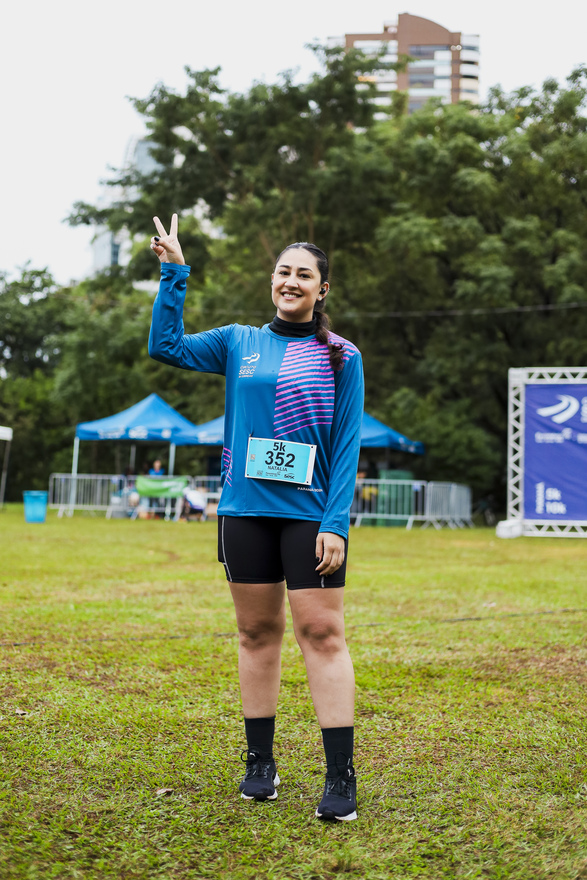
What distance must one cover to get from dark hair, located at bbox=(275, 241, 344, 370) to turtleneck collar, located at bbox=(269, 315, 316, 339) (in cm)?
3

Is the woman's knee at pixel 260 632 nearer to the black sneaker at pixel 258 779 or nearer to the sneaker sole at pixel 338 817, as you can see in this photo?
the black sneaker at pixel 258 779

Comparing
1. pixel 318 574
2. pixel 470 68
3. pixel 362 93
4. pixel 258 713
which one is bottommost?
pixel 258 713

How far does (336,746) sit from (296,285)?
4.91 feet

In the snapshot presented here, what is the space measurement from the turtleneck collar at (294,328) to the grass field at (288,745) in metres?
1.53

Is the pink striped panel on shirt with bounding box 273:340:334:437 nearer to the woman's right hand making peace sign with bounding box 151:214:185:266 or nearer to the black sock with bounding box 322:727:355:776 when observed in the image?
the woman's right hand making peace sign with bounding box 151:214:185:266

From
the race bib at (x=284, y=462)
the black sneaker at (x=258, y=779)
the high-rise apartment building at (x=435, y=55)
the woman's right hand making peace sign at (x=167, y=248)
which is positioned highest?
the high-rise apartment building at (x=435, y=55)

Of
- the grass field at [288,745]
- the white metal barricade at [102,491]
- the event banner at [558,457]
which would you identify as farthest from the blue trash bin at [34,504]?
the grass field at [288,745]

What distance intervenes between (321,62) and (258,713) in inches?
866

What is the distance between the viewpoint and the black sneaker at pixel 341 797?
2.69 m

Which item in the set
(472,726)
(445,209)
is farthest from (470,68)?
(472,726)

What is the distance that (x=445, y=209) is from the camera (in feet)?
82.2

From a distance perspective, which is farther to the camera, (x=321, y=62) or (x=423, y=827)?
(x=321, y=62)

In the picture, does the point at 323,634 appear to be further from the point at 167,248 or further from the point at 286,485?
the point at 167,248

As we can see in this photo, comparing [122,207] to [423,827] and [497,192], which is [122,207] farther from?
[423,827]
